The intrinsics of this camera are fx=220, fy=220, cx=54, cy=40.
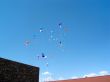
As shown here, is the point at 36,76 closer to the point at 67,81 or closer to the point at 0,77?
the point at 0,77

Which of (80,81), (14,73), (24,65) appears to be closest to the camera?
(14,73)

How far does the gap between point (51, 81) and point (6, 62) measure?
2008 cm

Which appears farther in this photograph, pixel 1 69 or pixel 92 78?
pixel 92 78

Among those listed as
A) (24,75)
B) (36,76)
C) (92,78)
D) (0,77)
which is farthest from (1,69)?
(92,78)

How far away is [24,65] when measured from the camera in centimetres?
3052

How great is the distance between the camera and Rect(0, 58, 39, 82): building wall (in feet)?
88.7

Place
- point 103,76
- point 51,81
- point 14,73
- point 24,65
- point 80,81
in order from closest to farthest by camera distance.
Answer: point 14,73
point 24,65
point 103,76
point 80,81
point 51,81

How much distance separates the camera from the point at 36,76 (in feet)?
106

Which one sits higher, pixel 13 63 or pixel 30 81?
pixel 13 63

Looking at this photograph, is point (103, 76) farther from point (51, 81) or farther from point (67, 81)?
point (51, 81)

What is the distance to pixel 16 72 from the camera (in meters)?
28.8

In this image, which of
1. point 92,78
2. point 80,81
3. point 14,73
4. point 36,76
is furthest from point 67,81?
point 14,73

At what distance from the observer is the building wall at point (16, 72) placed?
27.0 metres

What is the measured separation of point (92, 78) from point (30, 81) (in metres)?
14.5
